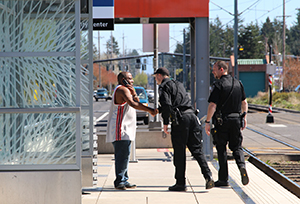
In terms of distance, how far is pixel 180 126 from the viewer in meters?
6.54

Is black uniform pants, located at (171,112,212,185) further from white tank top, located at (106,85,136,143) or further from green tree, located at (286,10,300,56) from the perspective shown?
green tree, located at (286,10,300,56)

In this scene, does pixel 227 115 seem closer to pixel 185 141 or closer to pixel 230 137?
pixel 230 137

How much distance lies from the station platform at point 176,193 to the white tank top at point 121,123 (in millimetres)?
844

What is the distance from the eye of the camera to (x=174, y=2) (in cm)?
962

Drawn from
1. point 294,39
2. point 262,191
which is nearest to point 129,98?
point 262,191

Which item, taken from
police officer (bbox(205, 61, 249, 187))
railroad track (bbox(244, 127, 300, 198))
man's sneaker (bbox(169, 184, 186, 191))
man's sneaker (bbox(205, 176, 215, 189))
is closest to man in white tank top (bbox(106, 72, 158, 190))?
man's sneaker (bbox(169, 184, 186, 191))

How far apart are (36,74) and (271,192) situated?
3898mm

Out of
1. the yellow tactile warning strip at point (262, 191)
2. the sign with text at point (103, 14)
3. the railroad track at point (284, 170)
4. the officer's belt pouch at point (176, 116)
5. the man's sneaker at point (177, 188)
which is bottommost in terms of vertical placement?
the railroad track at point (284, 170)

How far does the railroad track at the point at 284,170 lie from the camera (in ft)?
25.3

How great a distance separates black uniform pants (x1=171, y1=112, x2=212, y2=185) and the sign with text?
264 cm

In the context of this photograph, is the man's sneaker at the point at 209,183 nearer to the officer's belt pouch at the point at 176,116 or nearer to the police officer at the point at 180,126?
the police officer at the point at 180,126

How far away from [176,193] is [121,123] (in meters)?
1.33

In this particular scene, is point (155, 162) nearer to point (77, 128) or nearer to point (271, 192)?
point (271, 192)

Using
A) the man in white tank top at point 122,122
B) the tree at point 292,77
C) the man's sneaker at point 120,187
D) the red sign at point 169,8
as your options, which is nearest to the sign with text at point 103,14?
the red sign at point 169,8
